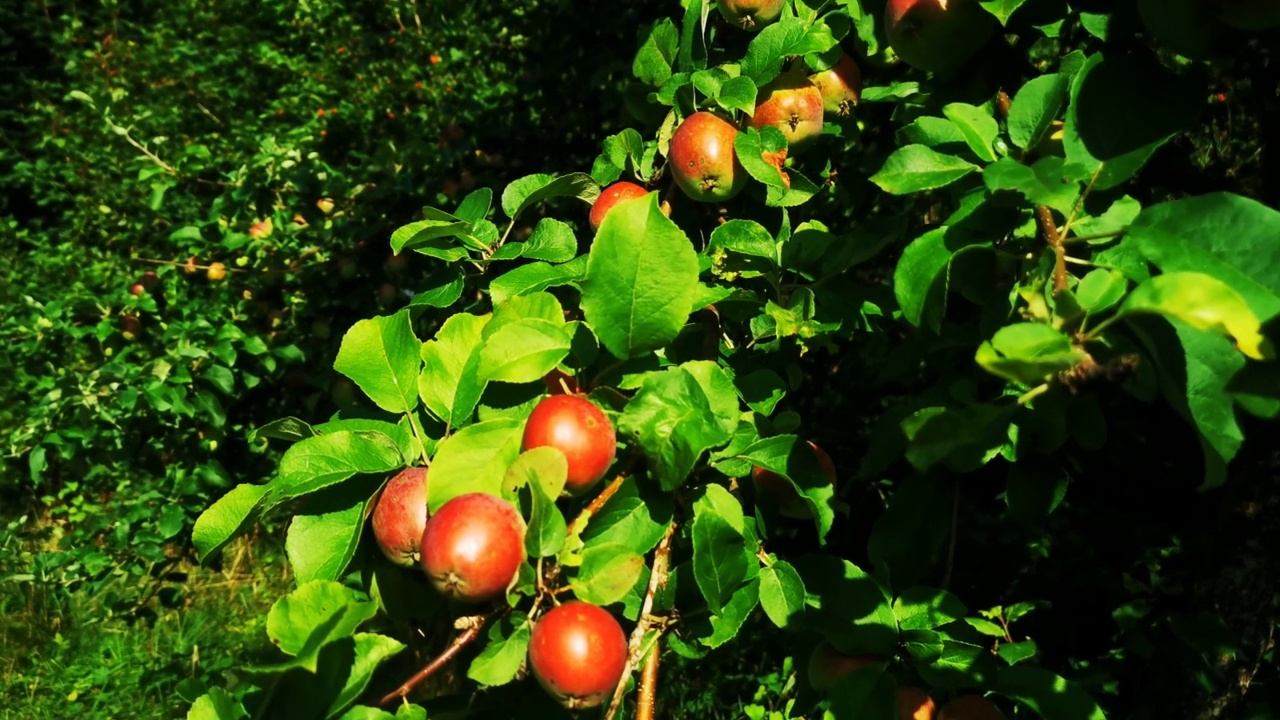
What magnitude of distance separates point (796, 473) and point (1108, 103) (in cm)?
40

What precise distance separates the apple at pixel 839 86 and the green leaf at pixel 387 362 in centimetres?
63

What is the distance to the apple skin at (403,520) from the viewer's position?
0.77 metres

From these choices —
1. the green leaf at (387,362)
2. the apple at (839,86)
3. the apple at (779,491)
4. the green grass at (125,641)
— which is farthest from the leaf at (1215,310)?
the green grass at (125,641)

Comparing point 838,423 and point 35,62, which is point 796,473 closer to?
point 838,423

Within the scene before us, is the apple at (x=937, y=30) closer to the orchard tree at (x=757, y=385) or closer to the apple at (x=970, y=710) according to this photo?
the orchard tree at (x=757, y=385)

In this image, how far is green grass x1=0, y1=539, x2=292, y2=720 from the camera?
263 cm

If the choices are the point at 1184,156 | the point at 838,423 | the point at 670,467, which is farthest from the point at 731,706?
the point at 670,467

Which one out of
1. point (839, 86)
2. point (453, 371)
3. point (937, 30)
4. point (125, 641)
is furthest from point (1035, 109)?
point (125, 641)

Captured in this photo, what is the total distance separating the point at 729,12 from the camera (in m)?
1.20

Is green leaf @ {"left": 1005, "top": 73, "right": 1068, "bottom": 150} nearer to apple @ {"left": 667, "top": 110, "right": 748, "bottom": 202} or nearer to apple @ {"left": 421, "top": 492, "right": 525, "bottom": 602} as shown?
apple @ {"left": 667, "top": 110, "right": 748, "bottom": 202}

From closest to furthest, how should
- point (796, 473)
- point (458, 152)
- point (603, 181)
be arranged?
point (796, 473) → point (603, 181) → point (458, 152)

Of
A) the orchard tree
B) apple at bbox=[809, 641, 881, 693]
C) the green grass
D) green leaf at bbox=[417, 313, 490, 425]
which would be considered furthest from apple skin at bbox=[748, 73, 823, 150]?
the green grass

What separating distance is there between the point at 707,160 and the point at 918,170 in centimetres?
28

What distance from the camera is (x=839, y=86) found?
4.01 feet
